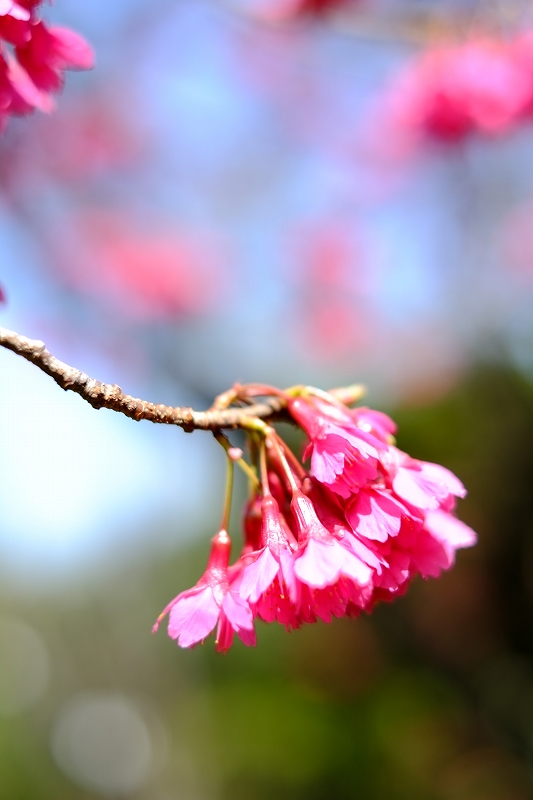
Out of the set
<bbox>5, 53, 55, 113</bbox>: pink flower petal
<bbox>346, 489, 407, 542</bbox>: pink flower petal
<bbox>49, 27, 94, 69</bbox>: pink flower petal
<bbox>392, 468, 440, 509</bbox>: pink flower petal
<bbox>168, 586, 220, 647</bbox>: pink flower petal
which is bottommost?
<bbox>168, 586, 220, 647</bbox>: pink flower petal

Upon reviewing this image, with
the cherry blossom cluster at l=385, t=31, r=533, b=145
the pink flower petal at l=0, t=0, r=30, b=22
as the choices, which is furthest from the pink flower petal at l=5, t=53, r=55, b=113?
the cherry blossom cluster at l=385, t=31, r=533, b=145

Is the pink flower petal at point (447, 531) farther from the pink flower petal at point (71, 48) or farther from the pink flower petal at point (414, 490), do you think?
the pink flower petal at point (71, 48)

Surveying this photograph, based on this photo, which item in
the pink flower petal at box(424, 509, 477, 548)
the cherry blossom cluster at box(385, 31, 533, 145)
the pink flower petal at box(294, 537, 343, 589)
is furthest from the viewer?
the cherry blossom cluster at box(385, 31, 533, 145)

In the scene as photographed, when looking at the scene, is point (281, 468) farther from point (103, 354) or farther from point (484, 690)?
point (484, 690)

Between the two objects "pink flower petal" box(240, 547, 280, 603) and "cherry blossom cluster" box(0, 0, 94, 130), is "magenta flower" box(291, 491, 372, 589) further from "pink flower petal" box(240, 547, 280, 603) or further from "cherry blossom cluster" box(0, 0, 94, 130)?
"cherry blossom cluster" box(0, 0, 94, 130)

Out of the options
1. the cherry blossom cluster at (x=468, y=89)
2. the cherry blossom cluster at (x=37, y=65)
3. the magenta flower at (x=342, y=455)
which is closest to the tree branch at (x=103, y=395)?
the magenta flower at (x=342, y=455)

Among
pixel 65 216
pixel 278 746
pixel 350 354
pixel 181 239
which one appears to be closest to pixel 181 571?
pixel 278 746

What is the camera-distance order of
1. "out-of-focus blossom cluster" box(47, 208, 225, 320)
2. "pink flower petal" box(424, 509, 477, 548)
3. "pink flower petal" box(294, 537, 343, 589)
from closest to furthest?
1. "pink flower petal" box(294, 537, 343, 589)
2. "pink flower petal" box(424, 509, 477, 548)
3. "out-of-focus blossom cluster" box(47, 208, 225, 320)
